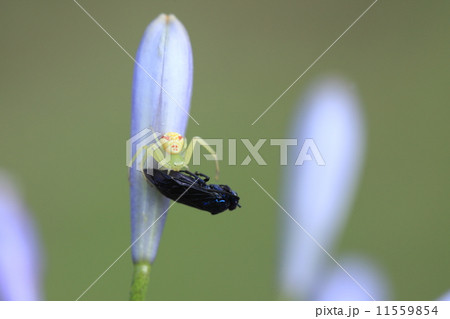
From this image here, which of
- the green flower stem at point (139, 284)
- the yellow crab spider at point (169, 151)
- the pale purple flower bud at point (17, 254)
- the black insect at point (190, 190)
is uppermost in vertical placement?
the yellow crab spider at point (169, 151)

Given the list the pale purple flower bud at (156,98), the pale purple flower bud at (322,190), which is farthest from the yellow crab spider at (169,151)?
the pale purple flower bud at (322,190)

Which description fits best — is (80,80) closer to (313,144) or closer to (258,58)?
(258,58)

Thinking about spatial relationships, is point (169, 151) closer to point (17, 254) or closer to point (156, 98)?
point (156, 98)

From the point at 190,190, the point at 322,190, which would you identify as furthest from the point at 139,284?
the point at 322,190

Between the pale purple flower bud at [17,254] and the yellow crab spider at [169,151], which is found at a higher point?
the yellow crab spider at [169,151]

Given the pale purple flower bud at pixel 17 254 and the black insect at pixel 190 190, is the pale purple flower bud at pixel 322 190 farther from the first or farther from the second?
the pale purple flower bud at pixel 17 254

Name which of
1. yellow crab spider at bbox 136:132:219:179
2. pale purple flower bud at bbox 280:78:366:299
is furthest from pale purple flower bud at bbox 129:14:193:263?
pale purple flower bud at bbox 280:78:366:299
